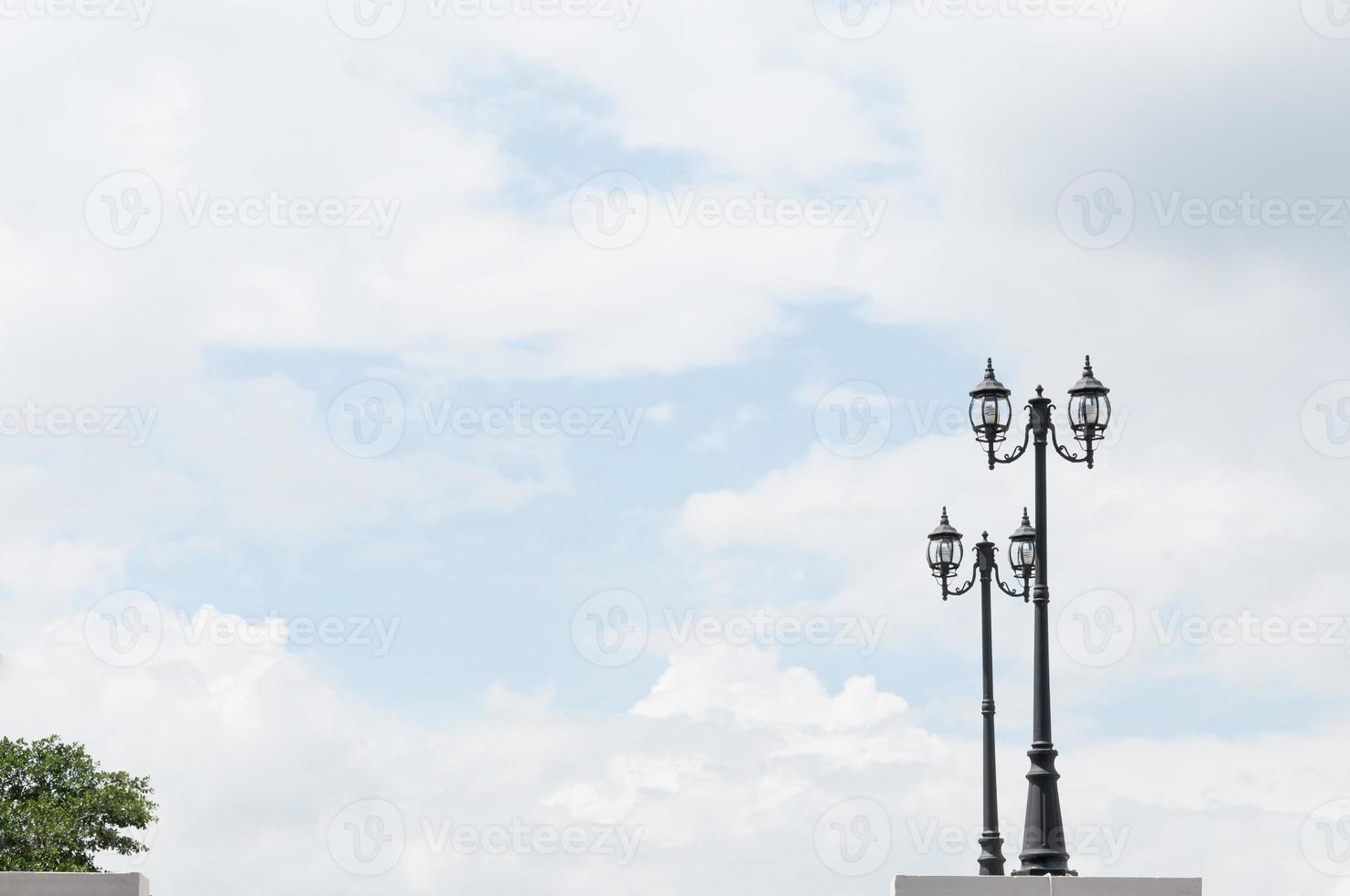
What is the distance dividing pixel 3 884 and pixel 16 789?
31160 mm

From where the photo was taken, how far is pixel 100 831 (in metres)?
44.9

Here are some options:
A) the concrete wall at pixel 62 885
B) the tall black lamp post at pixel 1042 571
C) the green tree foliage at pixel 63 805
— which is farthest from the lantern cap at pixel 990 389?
the green tree foliage at pixel 63 805

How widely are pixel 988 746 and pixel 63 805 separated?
2706cm

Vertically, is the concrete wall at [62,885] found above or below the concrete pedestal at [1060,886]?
below

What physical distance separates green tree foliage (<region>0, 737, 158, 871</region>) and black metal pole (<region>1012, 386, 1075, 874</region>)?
31146 mm

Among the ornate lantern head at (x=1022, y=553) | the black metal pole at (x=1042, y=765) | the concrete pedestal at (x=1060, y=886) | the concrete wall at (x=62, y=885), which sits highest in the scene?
the ornate lantern head at (x=1022, y=553)

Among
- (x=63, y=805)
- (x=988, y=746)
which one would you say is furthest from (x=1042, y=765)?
(x=63, y=805)

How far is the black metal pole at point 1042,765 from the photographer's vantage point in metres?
17.3

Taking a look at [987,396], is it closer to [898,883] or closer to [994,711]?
[898,883]

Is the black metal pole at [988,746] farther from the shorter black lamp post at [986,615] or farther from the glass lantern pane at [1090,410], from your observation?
the glass lantern pane at [1090,410]

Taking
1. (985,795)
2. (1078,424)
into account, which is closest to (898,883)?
(1078,424)

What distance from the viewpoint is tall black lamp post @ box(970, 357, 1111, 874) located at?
57.1 feet

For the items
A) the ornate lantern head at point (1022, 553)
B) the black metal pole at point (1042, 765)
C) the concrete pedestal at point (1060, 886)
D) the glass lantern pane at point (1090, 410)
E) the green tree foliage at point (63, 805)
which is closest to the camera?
the concrete pedestal at point (1060, 886)

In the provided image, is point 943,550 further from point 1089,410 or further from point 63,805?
point 63,805
